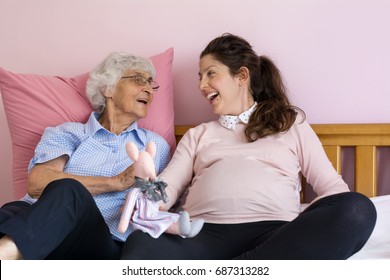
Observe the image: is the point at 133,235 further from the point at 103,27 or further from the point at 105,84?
the point at 103,27

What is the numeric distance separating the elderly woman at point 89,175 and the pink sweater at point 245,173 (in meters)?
0.11

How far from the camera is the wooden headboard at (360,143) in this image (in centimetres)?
163

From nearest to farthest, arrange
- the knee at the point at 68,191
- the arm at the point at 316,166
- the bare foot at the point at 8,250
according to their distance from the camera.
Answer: the bare foot at the point at 8,250 → the knee at the point at 68,191 → the arm at the point at 316,166

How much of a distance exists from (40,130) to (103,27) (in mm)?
461

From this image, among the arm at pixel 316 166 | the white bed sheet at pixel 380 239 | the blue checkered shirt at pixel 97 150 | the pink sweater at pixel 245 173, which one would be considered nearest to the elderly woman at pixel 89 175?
the blue checkered shirt at pixel 97 150

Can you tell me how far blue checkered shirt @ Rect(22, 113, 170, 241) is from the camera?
4.92 ft

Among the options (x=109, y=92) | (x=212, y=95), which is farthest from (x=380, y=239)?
(x=109, y=92)

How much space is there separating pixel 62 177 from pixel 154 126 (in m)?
0.37

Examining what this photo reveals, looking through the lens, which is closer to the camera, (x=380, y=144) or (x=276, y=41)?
(x=380, y=144)

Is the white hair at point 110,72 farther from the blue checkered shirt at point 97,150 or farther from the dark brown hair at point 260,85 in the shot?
the dark brown hair at point 260,85

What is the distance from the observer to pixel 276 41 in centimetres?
178

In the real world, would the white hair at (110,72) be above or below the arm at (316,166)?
above

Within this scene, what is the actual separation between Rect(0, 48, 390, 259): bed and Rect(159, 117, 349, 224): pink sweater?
145 millimetres

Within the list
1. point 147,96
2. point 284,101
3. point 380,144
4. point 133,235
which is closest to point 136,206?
point 133,235
